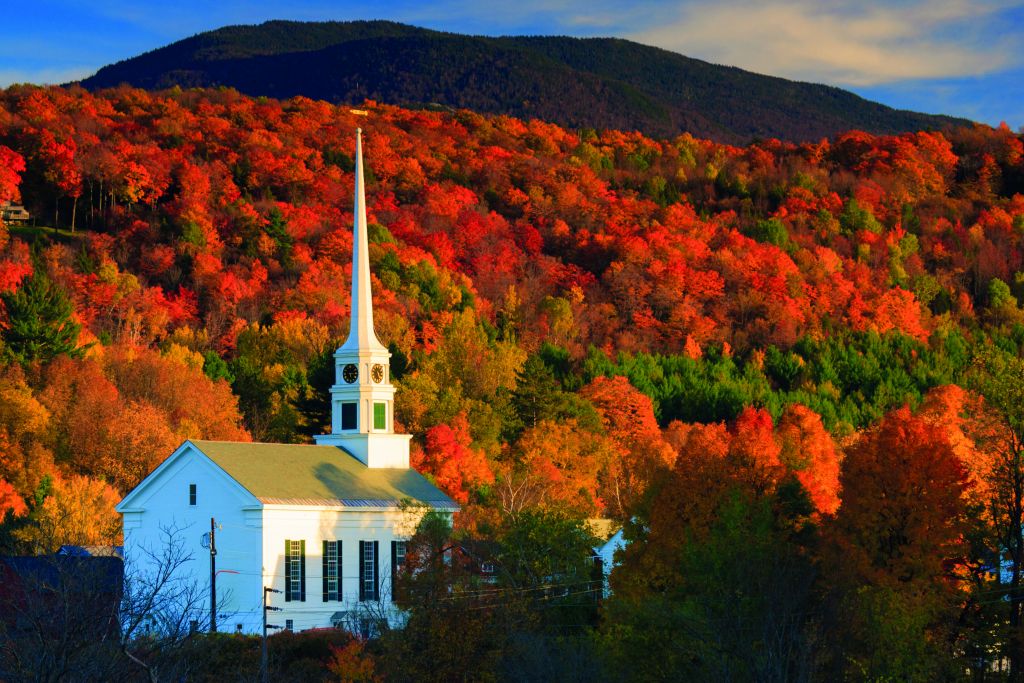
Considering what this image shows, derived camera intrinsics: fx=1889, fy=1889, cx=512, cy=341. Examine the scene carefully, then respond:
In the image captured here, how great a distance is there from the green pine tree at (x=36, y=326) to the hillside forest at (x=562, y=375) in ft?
0.83

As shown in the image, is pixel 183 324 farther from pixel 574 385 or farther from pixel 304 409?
pixel 304 409

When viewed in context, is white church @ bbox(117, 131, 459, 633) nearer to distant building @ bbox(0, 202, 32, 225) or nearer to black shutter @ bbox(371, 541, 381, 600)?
black shutter @ bbox(371, 541, 381, 600)

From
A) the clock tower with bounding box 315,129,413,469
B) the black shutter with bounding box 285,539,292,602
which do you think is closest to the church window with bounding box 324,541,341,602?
the black shutter with bounding box 285,539,292,602

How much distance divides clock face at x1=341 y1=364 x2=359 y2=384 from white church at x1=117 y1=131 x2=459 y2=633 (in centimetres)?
343

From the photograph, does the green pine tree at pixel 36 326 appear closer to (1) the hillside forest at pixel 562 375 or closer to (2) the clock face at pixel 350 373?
(1) the hillside forest at pixel 562 375

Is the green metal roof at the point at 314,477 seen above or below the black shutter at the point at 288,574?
above

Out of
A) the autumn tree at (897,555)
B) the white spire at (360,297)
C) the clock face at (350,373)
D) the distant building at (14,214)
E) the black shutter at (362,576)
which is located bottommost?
the black shutter at (362,576)

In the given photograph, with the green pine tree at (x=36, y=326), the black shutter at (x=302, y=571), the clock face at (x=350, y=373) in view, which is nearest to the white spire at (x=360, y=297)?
the clock face at (x=350, y=373)

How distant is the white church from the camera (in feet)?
199

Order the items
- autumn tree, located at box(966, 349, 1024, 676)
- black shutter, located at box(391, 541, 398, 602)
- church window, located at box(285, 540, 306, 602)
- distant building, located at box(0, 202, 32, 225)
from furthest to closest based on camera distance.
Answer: distant building, located at box(0, 202, 32, 225)
black shutter, located at box(391, 541, 398, 602)
church window, located at box(285, 540, 306, 602)
autumn tree, located at box(966, 349, 1024, 676)

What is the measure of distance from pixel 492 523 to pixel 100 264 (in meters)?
76.1

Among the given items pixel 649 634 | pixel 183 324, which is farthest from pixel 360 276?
pixel 183 324

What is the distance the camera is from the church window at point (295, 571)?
61.4 metres

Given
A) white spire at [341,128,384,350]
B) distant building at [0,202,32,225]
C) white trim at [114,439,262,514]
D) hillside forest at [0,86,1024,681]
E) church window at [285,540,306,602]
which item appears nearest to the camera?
hillside forest at [0,86,1024,681]
